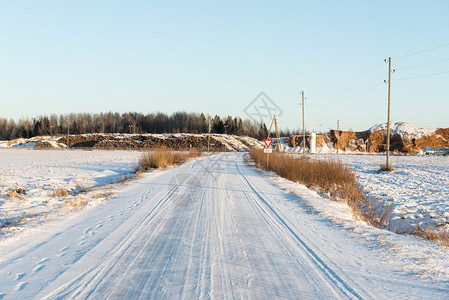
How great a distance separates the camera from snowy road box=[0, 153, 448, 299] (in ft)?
12.3

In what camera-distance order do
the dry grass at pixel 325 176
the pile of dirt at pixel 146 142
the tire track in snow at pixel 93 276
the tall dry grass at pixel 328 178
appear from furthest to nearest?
1. the pile of dirt at pixel 146 142
2. the dry grass at pixel 325 176
3. the tall dry grass at pixel 328 178
4. the tire track in snow at pixel 93 276

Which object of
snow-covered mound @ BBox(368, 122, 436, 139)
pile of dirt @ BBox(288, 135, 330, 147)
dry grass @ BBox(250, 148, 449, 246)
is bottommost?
dry grass @ BBox(250, 148, 449, 246)

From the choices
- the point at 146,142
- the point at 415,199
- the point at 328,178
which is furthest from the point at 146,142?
the point at 415,199

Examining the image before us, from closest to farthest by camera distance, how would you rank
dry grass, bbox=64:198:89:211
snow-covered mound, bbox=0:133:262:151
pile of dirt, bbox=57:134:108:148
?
dry grass, bbox=64:198:89:211 → snow-covered mound, bbox=0:133:262:151 → pile of dirt, bbox=57:134:108:148

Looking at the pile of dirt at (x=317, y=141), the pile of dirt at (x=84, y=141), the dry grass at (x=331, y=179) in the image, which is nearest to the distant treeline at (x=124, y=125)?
the pile of dirt at (x=84, y=141)

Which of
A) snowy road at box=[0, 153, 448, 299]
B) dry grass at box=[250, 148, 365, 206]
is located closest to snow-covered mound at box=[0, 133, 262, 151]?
dry grass at box=[250, 148, 365, 206]

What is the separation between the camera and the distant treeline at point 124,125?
452 ft

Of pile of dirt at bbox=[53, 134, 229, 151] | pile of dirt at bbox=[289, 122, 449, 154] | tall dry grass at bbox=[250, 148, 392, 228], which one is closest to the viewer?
tall dry grass at bbox=[250, 148, 392, 228]

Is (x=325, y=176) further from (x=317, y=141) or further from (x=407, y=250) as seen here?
(x=317, y=141)

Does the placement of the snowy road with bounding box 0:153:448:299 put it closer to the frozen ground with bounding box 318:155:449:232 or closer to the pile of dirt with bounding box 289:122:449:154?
the frozen ground with bounding box 318:155:449:232

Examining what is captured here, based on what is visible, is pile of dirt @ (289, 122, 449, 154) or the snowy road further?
pile of dirt @ (289, 122, 449, 154)

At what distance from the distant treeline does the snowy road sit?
12474cm

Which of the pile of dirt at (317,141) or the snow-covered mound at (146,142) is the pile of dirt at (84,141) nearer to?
the snow-covered mound at (146,142)

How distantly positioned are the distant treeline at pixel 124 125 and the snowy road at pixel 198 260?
409 feet
